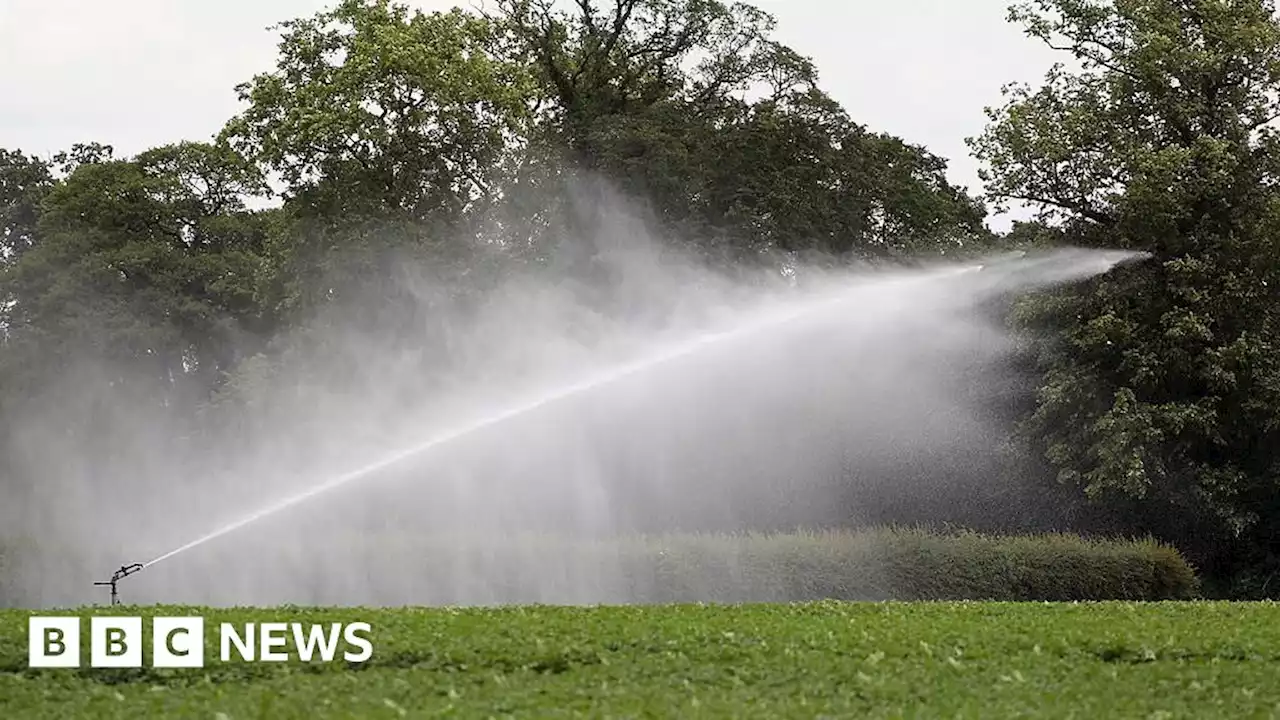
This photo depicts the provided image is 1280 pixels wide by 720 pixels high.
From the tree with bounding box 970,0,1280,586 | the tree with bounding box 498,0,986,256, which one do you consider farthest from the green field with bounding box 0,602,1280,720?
the tree with bounding box 498,0,986,256

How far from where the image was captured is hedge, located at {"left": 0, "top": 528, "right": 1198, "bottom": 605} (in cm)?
2498

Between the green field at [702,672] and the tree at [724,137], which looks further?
the tree at [724,137]

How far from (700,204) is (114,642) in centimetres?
3099

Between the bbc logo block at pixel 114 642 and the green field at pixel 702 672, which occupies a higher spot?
Answer: the bbc logo block at pixel 114 642

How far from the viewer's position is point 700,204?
4234 centimetres

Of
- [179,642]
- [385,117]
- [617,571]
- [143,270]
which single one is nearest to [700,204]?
[385,117]

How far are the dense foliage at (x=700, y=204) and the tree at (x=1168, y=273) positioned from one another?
0.07 m

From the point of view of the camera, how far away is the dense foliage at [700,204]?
1345 inches

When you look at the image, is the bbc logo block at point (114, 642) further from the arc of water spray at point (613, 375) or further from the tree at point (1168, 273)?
the tree at point (1168, 273)

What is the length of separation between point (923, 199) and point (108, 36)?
24.4m

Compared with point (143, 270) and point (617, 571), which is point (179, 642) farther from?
point (143, 270)

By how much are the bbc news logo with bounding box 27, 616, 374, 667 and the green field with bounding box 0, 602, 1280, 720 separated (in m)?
0.14

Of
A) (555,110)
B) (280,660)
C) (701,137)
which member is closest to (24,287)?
(555,110)

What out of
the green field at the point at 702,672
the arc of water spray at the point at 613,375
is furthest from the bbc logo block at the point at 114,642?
the arc of water spray at the point at 613,375
